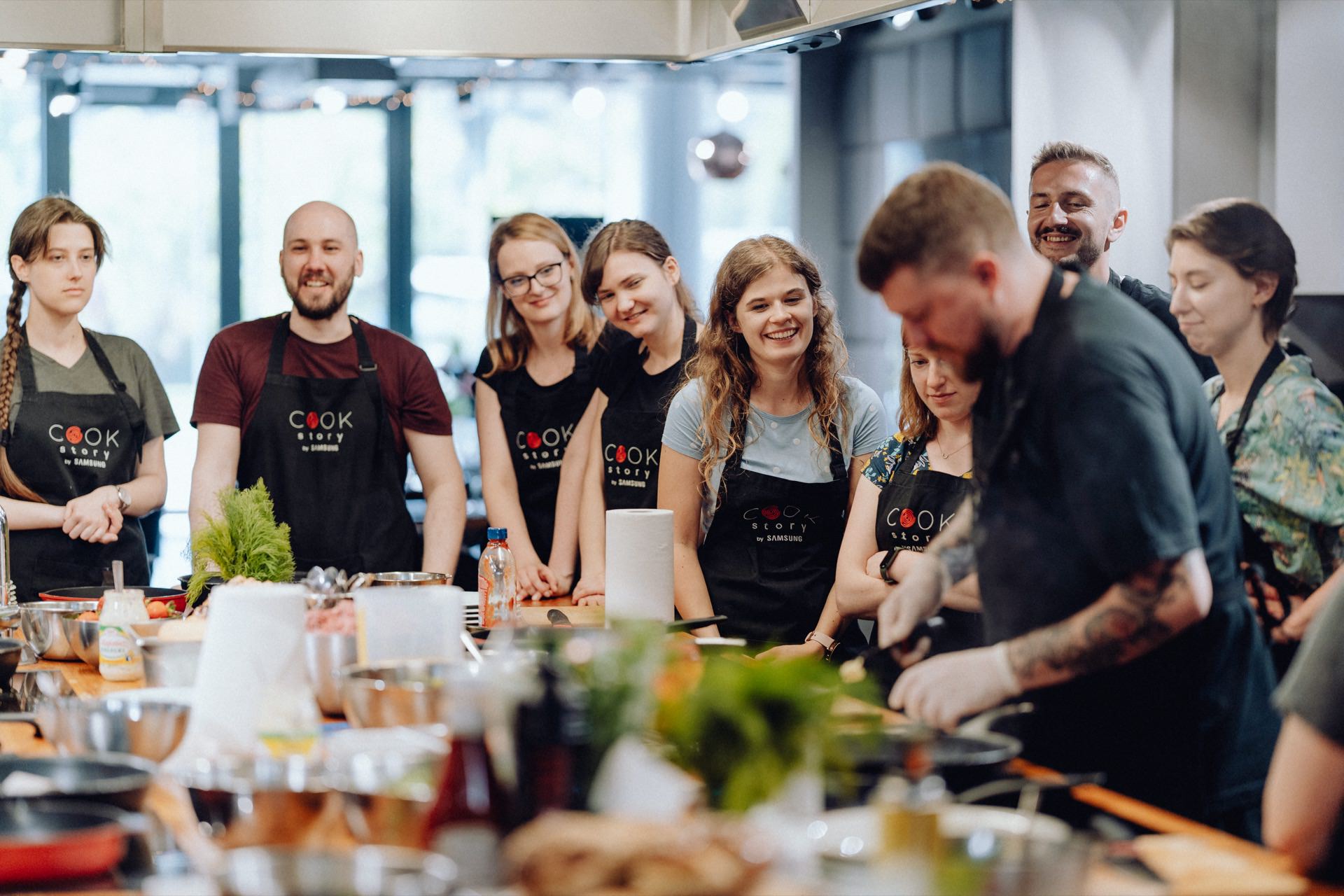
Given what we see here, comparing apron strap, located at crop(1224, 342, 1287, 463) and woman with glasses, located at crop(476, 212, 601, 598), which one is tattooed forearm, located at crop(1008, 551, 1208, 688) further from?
woman with glasses, located at crop(476, 212, 601, 598)

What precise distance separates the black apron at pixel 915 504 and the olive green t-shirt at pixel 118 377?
7.01 feet

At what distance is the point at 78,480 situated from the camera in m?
3.82

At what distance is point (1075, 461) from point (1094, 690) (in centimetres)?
32

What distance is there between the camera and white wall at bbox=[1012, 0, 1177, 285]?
3.67 meters

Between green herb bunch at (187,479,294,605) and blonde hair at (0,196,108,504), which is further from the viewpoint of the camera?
blonde hair at (0,196,108,504)

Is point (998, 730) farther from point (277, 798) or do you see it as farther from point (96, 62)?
point (96, 62)

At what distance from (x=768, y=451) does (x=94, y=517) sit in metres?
1.80

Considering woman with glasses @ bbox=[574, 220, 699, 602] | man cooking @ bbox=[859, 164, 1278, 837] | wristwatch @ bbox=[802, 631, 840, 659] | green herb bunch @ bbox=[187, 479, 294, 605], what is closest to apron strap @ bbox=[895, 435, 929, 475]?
wristwatch @ bbox=[802, 631, 840, 659]

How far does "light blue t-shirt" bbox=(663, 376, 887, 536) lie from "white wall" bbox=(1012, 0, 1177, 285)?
0.79 meters

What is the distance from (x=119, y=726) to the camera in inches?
64.4

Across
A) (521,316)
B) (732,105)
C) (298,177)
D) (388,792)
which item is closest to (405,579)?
(521,316)

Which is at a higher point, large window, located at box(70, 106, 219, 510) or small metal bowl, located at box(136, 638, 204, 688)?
Answer: large window, located at box(70, 106, 219, 510)

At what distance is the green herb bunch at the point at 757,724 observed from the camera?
1238 millimetres

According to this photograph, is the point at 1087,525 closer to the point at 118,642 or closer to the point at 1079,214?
the point at 1079,214
